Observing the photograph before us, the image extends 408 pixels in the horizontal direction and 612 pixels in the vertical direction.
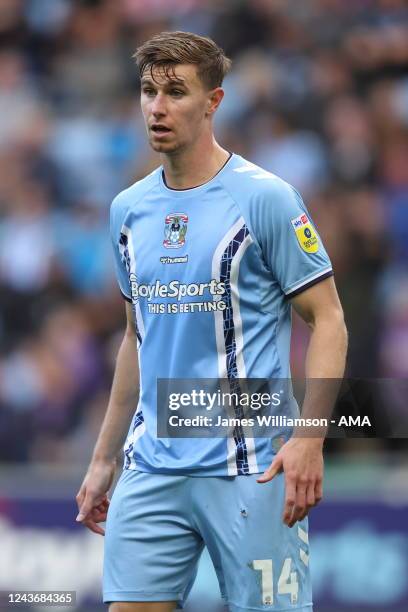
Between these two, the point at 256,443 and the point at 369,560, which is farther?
the point at 369,560

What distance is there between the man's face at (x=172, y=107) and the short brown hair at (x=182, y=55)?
0.02 m

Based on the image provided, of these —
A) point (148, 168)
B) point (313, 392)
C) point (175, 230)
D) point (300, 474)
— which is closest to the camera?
point (300, 474)

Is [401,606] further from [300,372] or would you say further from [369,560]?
[300,372]

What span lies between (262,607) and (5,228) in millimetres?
6144

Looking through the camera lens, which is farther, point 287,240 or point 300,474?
point 287,240

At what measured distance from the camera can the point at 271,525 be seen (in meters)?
4.05

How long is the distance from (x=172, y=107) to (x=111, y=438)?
118 cm

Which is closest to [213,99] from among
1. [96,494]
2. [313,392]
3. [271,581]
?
[313,392]

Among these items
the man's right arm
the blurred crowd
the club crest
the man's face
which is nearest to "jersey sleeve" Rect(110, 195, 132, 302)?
the man's right arm

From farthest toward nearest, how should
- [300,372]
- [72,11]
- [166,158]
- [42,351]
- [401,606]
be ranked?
[72,11]
[42,351]
[300,372]
[401,606]
[166,158]

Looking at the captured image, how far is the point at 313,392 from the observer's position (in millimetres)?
4004

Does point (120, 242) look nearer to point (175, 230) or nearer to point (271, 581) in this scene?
point (175, 230)

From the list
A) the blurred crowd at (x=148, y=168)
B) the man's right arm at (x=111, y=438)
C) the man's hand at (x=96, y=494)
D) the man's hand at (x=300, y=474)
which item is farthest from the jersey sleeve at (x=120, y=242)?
the blurred crowd at (x=148, y=168)

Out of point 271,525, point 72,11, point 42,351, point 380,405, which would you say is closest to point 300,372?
point 42,351
